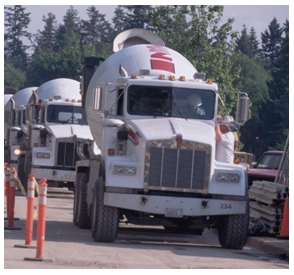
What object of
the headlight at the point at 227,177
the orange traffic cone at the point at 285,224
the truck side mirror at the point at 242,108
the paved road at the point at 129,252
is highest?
the truck side mirror at the point at 242,108

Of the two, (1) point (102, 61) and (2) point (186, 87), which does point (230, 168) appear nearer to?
(2) point (186, 87)

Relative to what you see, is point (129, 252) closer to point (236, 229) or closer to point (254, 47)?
point (236, 229)

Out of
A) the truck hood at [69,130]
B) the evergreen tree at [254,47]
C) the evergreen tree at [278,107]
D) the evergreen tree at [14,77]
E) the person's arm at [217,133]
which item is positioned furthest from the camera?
the evergreen tree at [254,47]

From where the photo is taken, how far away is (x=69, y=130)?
26203mm

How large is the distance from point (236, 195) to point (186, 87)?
235 centimetres

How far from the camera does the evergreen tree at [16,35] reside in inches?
2908

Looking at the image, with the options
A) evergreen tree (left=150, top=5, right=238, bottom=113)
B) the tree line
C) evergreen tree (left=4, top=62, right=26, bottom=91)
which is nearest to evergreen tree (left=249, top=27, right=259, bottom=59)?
the tree line

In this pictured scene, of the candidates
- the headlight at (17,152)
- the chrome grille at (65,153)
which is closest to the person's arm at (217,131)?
the chrome grille at (65,153)

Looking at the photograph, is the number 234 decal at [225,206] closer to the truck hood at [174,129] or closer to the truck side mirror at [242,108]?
the truck hood at [174,129]

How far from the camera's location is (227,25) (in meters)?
33.6

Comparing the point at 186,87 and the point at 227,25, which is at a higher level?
the point at 227,25

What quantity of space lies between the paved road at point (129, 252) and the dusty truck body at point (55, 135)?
749 cm
